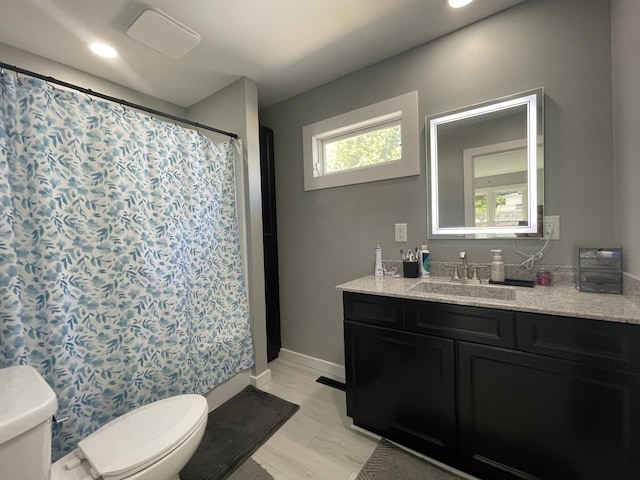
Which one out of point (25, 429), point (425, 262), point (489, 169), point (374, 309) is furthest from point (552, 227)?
point (25, 429)

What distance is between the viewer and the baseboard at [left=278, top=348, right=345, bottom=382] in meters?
2.20

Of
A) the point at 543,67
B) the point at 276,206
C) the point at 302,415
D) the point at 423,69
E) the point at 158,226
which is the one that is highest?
the point at 423,69

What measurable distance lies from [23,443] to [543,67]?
8.68 ft

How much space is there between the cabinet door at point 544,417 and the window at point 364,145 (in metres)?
1.22

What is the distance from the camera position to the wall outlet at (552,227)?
1.40 meters

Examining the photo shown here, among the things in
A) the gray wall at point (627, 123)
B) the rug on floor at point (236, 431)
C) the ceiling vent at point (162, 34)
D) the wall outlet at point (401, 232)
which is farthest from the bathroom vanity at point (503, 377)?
the ceiling vent at point (162, 34)

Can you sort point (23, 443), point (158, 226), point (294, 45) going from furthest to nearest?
point (294, 45)
point (158, 226)
point (23, 443)

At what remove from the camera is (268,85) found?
7.16ft

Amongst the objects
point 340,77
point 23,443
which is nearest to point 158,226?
point 23,443

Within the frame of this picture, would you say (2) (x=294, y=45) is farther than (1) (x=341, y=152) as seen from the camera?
No

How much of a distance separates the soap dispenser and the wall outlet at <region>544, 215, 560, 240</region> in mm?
244

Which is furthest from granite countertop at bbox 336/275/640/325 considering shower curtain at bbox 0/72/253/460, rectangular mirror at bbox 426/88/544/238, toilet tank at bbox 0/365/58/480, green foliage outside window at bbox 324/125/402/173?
toilet tank at bbox 0/365/58/480

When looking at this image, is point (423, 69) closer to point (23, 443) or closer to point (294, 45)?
point (294, 45)

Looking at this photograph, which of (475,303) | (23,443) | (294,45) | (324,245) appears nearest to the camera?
(23,443)
